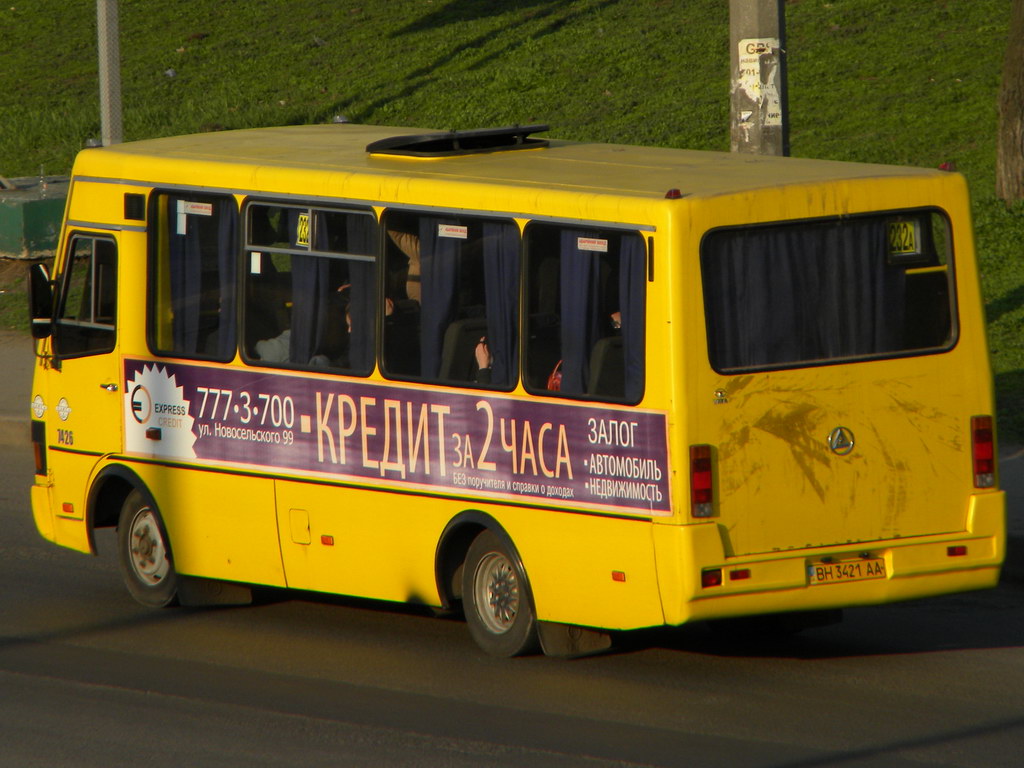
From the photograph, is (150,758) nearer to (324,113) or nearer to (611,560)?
(611,560)

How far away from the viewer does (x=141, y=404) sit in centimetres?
980

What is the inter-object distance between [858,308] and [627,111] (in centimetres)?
1518

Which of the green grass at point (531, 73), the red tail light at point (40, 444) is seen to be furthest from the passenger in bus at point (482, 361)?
the green grass at point (531, 73)

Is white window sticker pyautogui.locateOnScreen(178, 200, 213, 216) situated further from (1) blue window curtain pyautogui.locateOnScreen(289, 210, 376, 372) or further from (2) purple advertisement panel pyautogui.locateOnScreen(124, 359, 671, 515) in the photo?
(2) purple advertisement panel pyautogui.locateOnScreen(124, 359, 671, 515)

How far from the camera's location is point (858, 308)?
26.8ft

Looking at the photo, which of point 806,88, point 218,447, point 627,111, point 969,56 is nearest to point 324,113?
point 627,111

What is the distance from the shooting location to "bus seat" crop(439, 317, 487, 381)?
851 centimetres

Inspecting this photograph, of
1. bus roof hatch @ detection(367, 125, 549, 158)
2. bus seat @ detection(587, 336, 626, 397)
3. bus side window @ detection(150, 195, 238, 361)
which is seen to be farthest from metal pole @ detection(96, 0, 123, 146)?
bus seat @ detection(587, 336, 626, 397)

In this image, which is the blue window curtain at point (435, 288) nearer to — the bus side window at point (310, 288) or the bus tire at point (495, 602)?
the bus side window at point (310, 288)

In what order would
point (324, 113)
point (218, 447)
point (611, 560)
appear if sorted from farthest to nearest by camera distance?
point (324, 113)
point (218, 447)
point (611, 560)

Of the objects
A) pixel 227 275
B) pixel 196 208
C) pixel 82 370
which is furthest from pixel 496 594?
pixel 82 370

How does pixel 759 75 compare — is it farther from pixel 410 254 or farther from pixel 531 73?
pixel 531 73

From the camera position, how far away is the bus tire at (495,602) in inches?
334

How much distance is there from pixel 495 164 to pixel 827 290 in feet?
5.91
